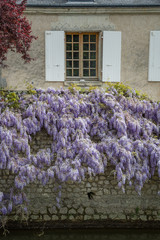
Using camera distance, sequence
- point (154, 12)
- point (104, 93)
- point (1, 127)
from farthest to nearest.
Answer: point (154, 12)
point (104, 93)
point (1, 127)

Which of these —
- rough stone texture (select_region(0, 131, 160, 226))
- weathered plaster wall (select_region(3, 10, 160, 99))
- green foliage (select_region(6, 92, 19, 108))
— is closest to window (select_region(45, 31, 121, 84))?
weathered plaster wall (select_region(3, 10, 160, 99))

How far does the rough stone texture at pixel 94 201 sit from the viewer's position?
5.72 meters

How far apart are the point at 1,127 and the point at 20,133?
1.20 feet

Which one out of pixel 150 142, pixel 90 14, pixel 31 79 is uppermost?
pixel 90 14

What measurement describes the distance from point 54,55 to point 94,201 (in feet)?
13.4

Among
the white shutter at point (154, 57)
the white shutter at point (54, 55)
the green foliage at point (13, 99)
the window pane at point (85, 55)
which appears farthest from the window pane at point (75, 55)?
the green foliage at point (13, 99)

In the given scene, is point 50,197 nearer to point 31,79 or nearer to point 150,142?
point 150,142

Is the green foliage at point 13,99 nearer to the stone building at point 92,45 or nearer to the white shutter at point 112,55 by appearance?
the stone building at point 92,45

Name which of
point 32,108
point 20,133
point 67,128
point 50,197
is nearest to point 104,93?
point 67,128

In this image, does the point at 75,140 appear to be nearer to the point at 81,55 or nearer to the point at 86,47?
the point at 81,55

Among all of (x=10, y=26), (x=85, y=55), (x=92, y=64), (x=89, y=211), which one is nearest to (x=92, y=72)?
(x=92, y=64)

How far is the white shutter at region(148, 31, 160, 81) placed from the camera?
7.95 m

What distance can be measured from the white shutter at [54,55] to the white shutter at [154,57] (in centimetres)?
238

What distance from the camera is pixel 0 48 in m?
5.56
